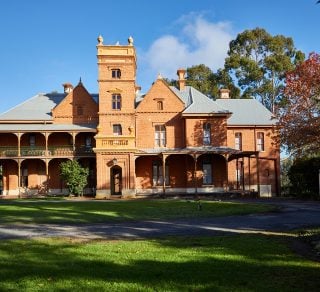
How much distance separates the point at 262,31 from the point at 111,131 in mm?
29780

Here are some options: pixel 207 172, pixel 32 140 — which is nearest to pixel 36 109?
pixel 32 140

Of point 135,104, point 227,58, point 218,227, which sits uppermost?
point 227,58

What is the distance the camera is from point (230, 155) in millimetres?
38812

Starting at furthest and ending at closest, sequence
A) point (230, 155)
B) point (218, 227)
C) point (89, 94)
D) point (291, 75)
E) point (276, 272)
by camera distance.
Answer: point (89, 94) → point (230, 155) → point (291, 75) → point (218, 227) → point (276, 272)

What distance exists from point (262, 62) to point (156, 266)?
54.0 metres

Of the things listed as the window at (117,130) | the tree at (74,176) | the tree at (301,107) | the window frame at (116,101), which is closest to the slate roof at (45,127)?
the window at (117,130)

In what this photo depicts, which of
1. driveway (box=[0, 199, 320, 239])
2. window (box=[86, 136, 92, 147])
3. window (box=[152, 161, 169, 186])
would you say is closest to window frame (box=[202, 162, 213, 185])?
window (box=[152, 161, 169, 186])

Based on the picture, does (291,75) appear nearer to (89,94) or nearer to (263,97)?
(89,94)

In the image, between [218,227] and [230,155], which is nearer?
[218,227]

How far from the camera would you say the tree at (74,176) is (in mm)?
37156

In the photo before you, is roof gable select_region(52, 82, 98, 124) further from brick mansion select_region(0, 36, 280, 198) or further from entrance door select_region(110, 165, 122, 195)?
entrance door select_region(110, 165, 122, 195)

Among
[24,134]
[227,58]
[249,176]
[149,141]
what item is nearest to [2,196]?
[24,134]

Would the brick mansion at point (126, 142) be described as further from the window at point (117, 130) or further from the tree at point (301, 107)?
the tree at point (301, 107)

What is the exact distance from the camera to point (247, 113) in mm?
44094
